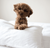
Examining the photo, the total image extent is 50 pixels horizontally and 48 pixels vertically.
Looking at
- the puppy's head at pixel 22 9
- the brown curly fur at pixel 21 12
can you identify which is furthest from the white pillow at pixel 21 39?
the puppy's head at pixel 22 9

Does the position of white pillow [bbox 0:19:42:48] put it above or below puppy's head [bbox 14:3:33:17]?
below

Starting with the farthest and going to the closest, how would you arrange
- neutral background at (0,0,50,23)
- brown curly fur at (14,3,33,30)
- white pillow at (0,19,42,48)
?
neutral background at (0,0,50,23), brown curly fur at (14,3,33,30), white pillow at (0,19,42,48)

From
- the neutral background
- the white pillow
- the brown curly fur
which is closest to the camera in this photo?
the white pillow

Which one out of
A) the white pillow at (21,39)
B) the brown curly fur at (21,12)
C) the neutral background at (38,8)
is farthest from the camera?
the neutral background at (38,8)

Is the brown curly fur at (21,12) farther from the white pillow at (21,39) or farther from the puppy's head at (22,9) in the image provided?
the white pillow at (21,39)

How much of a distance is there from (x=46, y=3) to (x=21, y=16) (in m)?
1.62

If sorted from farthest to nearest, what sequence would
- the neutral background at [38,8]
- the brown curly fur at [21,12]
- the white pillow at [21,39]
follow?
the neutral background at [38,8], the brown curly fur at [21,12], the white pillow at [21,39]

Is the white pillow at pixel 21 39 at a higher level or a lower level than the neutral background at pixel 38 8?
lower

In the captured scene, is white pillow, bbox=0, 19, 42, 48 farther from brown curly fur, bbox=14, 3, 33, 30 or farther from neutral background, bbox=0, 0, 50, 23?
neutral background, bbox=0, 0, 50, 23

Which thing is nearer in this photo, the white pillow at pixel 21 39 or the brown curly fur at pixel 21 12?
the white pillow at pixel 21 39

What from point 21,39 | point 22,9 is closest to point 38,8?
point 22,9

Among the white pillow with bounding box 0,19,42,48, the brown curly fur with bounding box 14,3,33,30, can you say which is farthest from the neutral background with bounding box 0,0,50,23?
the white pillow with bounding box 0,19,42,48

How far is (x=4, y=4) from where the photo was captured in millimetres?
2639

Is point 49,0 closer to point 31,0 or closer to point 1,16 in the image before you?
point 31,0
